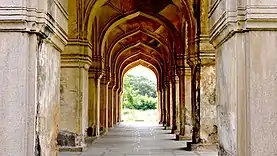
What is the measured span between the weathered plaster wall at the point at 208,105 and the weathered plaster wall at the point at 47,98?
5.25 meters

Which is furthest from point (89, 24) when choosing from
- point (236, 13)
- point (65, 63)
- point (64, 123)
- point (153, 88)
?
point (153, 88)

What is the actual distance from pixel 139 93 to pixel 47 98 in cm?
4685

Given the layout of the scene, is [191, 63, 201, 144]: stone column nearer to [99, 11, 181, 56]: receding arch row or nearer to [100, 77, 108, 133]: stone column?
[99, 11, 181, 56]: receding arch row

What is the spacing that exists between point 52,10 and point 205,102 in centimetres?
602

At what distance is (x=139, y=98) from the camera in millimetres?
48781

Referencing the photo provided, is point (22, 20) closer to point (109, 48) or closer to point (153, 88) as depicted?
point (109, 48)

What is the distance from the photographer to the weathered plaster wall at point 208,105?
34.3 ft

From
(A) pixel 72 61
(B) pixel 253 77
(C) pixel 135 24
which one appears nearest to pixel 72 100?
(A) pixel 72 61

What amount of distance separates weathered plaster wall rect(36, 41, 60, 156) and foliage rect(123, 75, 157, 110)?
1634 inches

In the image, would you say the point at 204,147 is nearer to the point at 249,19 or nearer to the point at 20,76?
the point at 249,19

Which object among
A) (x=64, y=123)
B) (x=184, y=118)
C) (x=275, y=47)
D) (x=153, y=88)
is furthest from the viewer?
(x=153, y=88)

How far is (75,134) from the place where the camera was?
10.4 metres

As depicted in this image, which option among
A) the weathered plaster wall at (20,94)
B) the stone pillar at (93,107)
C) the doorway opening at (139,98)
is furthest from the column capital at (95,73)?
the doorway opening at (139,98)

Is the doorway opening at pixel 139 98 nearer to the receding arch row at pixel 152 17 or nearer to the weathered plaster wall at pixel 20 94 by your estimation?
the receding arch row at pixel 152 17
